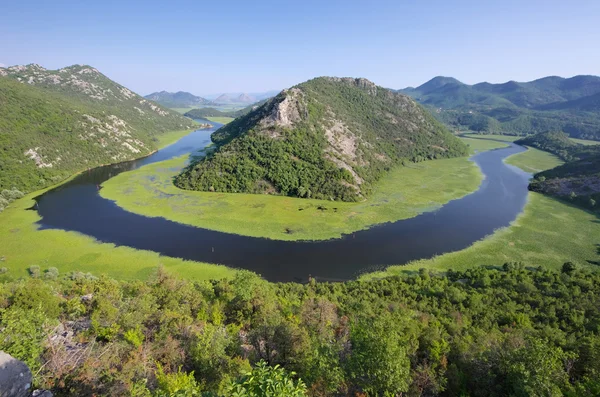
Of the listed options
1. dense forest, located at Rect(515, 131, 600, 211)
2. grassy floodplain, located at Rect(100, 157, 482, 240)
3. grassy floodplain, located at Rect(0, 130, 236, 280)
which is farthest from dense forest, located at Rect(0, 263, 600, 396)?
dense forest, located at Rect(515, 131, 600, 211)

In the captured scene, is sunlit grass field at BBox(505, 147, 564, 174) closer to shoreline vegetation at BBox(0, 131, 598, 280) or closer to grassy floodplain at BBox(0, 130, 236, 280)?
shoreline vegetation at BBox(0, 131, 598, 280)

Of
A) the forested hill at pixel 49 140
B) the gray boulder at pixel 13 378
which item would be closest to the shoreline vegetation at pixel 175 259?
the forested hill at pixel 49 140

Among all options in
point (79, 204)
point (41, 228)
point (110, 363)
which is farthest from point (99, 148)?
point (110, 363)

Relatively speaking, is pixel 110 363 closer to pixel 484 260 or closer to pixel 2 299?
pixel 2 299

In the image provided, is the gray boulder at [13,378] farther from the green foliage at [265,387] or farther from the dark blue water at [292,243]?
the dark blue water at [292,243]

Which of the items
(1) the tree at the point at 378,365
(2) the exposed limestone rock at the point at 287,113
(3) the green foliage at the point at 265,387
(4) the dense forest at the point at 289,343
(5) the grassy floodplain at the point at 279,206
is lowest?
(5) the grassy floodplain at the point at 279,206
